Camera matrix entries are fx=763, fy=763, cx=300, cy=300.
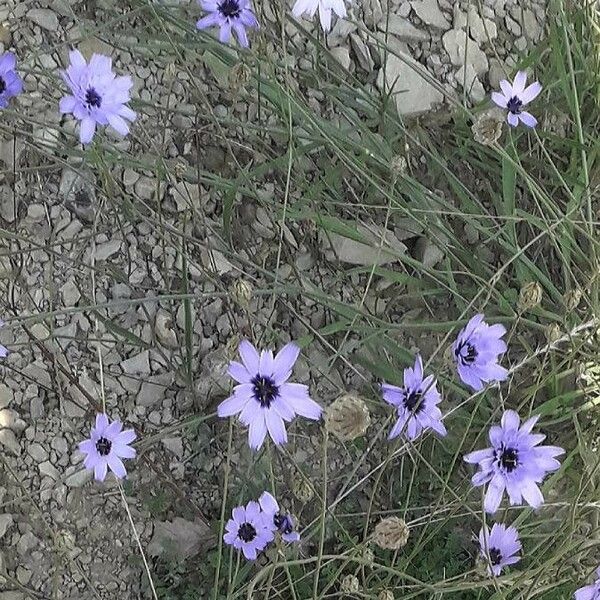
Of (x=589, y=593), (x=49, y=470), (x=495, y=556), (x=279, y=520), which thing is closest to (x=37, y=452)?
(x=49, y=470)

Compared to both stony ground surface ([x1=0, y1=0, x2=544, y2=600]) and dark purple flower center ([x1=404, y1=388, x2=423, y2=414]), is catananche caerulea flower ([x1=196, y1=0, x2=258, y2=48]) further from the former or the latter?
dark purple flower center ([x1=404, y1=388, x2=423, y2=414])

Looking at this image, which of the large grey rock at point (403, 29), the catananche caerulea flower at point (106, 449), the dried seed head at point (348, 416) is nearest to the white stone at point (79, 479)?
the catananche caerulea flower at point (106, 449)

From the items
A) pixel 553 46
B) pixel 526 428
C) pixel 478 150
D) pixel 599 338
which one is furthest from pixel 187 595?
pixel 553 46

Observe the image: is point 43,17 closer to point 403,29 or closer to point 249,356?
point 403,29

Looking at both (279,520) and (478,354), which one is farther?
(279,520)

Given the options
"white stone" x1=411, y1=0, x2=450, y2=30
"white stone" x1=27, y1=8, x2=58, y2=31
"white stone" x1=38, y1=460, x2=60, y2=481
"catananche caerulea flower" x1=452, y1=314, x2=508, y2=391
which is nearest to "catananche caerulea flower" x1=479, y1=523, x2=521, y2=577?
"catananche caerulea flower" x1=452, y1=314, x2=508, y2=391

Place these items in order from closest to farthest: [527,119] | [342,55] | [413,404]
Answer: [413,404]
[527,119]
[342,55]
